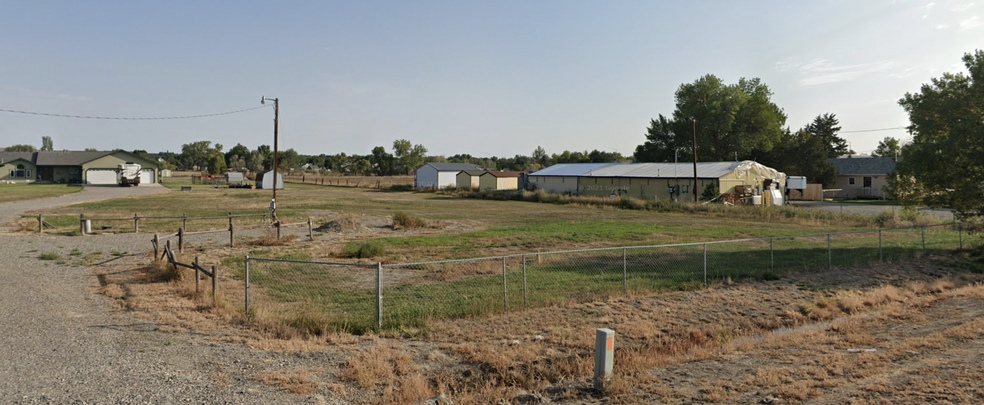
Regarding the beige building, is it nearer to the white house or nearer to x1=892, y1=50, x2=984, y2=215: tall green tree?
x1=892, y1=50, x2=984, y2=215: tall green tree

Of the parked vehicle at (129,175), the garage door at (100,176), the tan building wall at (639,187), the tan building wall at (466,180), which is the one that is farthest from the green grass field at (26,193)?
the tan building wall at (639,187)

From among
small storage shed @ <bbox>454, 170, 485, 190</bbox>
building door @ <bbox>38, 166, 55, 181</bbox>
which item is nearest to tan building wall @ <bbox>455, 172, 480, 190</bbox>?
small storage shed @ <bbox>454, 170, 485, 190</bbox>

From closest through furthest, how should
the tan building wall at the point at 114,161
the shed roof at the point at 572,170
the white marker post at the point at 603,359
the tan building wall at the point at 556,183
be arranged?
the white marker post at the point at 603,359 < the tan building wall at the point at 556,183 < the shed roof at the point at 572,170 < the tan building wall at the point at 114,161

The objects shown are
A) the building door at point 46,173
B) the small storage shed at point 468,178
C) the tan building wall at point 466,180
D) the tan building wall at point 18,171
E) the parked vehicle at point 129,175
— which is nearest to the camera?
the parked vehicle at point 129,175

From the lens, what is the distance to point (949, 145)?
71.4 feet

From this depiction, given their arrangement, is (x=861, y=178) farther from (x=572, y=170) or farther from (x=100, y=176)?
(x=100, y=176)

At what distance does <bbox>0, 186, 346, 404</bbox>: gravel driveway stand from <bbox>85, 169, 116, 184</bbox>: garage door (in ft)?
301

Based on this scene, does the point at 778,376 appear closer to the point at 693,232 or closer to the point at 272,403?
the point at 272,403

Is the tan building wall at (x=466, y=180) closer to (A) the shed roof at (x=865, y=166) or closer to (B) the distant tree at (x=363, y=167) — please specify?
(A) the shed roof at (x=865, y=166)

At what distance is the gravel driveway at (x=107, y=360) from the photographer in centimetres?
804

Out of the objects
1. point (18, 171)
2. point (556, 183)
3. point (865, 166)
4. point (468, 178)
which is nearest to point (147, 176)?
point (18, 171)

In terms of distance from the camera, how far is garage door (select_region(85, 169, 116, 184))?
301 feet

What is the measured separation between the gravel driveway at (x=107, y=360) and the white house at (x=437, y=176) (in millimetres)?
78433

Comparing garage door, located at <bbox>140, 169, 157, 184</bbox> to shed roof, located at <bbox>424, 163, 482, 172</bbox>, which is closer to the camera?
shed roof, located at <bbox>424, 163, 482, 172</bbox>
